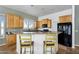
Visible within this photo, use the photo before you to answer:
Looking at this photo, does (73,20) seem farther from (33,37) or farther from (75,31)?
(33,37)

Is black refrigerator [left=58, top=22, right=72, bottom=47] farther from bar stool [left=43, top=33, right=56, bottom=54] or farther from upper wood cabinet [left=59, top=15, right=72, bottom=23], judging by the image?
bar stool [left=43, top=33, right=56, bottom=54]

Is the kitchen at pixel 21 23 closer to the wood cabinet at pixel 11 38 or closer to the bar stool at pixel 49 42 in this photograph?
the wood cabinet at pixel 11 38

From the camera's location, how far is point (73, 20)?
690 cm

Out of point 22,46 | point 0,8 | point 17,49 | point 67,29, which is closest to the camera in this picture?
point 22,46

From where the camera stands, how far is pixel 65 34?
7.32m

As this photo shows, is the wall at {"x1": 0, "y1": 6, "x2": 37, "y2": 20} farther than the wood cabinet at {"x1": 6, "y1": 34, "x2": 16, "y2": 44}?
Yes

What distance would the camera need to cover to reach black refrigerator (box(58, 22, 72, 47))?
7016 millimetres

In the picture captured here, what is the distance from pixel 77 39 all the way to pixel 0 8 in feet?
13.2

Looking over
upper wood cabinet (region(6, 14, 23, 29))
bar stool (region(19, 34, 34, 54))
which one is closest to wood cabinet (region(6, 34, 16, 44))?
upper wood cabinet (region(6, 14, 23, 29))

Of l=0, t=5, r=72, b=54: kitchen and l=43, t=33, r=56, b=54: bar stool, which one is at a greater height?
l=0, t=5, r=72, b=54: kitchen

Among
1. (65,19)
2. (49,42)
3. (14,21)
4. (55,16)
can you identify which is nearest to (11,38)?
(14,21)

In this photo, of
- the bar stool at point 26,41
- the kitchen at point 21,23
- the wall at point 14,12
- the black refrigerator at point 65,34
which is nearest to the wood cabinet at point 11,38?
the kitchen at point 21,23

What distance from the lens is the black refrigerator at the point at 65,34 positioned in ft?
23.0

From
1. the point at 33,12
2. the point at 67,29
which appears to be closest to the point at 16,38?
the point at 33,12
